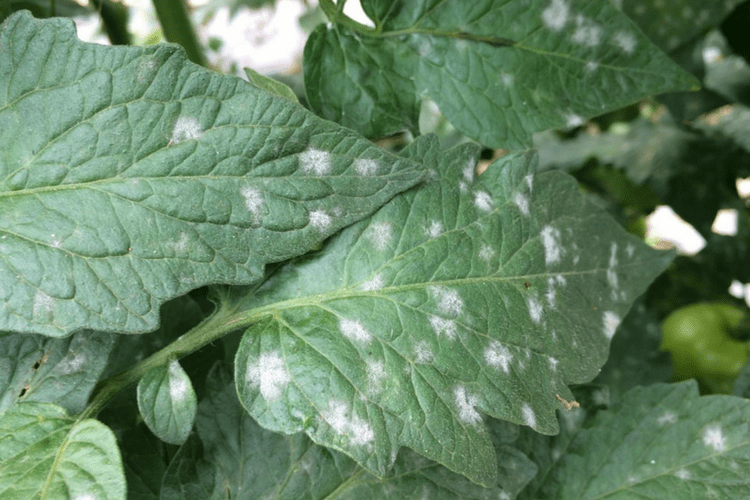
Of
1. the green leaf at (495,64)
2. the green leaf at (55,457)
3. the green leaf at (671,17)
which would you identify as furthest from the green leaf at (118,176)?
the green leaf at (671,17)

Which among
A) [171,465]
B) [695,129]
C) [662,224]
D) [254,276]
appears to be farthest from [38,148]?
[662,224]

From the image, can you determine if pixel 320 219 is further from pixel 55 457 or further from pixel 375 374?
pixel 55 457

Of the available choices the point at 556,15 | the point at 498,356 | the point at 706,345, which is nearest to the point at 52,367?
the point at 498,356

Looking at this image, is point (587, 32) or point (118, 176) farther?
point (587, 32)

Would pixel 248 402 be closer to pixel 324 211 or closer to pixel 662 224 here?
pixel 324 211

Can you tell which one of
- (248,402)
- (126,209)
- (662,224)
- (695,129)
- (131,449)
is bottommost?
(662,224)

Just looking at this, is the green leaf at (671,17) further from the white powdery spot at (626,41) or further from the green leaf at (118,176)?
the green leaf at (118,176)
